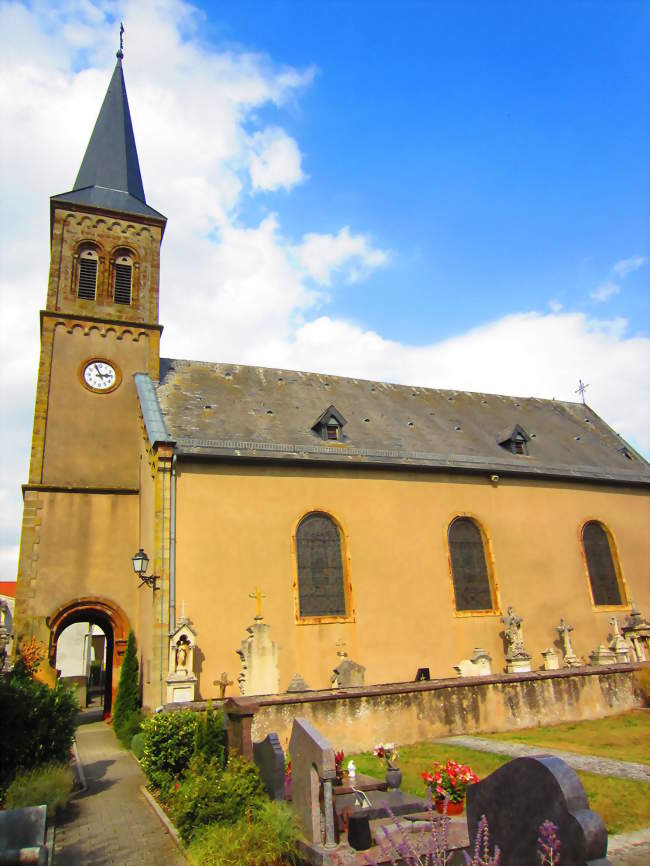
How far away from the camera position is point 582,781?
8312 mm

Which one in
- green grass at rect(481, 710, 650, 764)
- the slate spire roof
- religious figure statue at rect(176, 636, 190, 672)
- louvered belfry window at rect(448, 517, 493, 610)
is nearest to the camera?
green grass at rect(481, 710, 650, 764)

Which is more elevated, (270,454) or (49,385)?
(49,385)

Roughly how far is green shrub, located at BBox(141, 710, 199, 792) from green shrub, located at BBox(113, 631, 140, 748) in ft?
19.1

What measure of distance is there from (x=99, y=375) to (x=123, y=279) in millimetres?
3793

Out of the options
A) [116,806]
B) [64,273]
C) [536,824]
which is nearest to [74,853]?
[116,806]

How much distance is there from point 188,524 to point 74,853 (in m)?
8.78

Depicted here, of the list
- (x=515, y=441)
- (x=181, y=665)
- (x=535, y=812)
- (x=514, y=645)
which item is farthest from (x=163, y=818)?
(x=515, y=441)

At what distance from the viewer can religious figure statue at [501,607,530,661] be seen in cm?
1625

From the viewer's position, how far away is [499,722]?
13.2m

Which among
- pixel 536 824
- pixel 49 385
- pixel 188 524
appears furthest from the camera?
pixel 49 385

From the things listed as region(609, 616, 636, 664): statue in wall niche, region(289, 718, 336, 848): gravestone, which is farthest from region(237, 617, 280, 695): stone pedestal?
region(609, 616, 636, 664): statue in wall niche

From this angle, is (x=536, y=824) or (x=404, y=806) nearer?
(x=536, y=824)

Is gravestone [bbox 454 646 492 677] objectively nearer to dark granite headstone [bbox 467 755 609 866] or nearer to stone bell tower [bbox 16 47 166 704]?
stone bell tower [bbox 16 47 166 704]

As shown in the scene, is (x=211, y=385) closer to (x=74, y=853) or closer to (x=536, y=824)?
(x=74, y=853)
